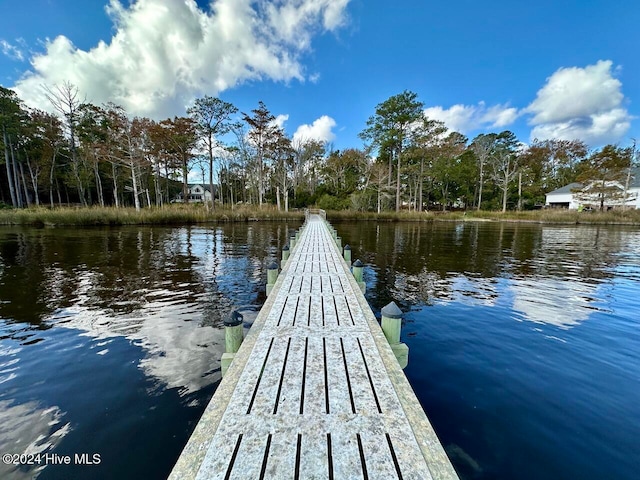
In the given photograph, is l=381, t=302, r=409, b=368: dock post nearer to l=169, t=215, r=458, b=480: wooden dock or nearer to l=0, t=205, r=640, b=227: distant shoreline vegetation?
l=169, t=215, r=458, b=480: wooden dock

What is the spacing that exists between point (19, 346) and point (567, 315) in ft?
34.7

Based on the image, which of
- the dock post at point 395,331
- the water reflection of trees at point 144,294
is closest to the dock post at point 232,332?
the water reflection of trees at point 144,294

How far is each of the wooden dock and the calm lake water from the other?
1.00 m

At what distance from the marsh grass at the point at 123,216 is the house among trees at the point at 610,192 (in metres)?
38.2

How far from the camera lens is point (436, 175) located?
132 feet

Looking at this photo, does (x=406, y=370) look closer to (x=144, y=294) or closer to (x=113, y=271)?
(x=144, y=294)

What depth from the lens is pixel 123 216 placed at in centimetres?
2262

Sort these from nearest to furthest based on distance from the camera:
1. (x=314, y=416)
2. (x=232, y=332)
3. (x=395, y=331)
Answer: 1. (x=314, y=416)
2. (x=232, y=332)
3. (x=395, y=331)

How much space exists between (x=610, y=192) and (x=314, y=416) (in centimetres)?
4787

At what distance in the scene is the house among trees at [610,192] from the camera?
33.6 meters

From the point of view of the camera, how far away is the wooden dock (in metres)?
1.79
